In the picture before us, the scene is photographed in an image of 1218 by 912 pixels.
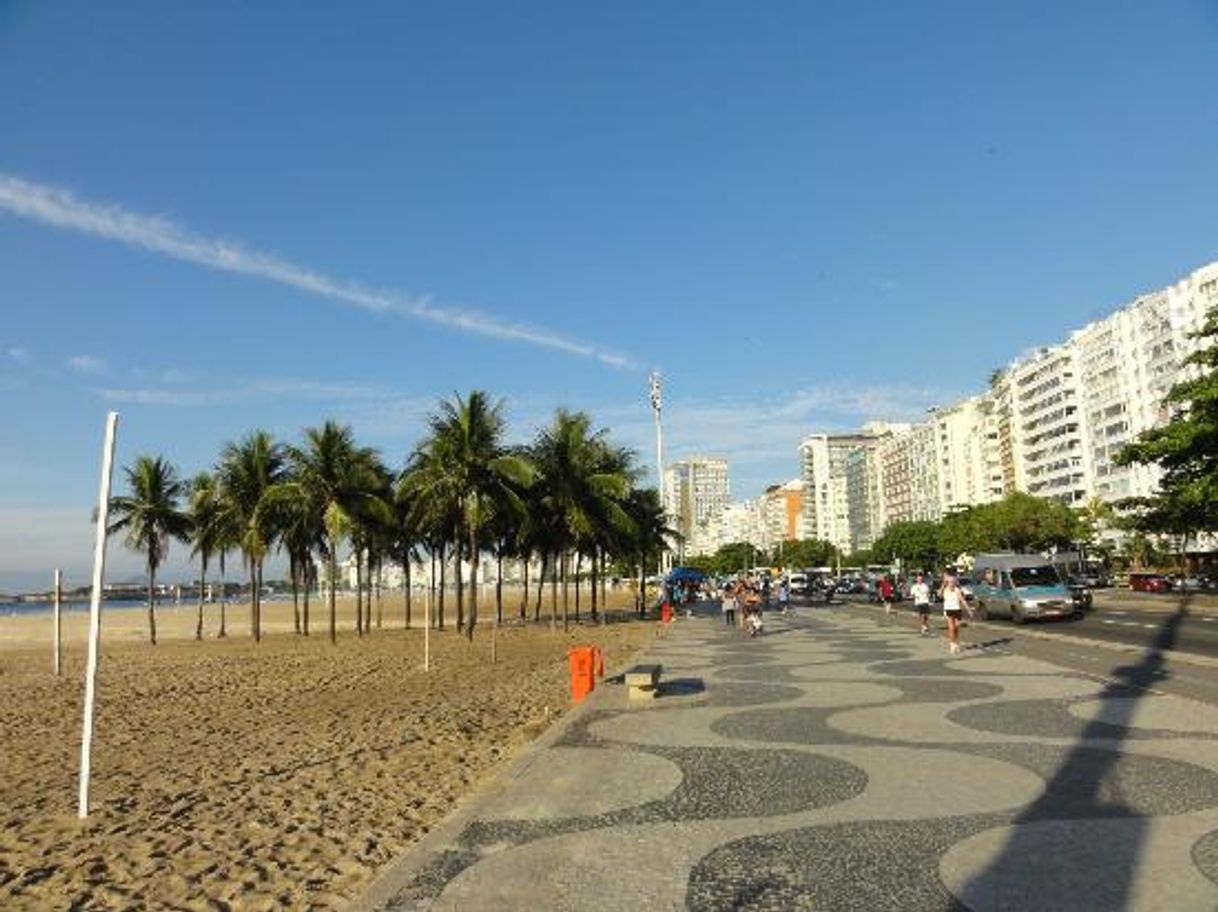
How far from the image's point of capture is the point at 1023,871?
5.93m

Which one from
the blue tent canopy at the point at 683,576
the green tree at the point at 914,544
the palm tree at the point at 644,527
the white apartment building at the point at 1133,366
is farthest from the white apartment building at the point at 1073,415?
the palm tree at the point at 644,527

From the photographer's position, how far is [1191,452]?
3856 centimetres

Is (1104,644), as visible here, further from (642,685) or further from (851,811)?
(851,811)

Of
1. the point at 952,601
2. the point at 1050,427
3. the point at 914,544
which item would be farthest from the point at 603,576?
the point at 1050,427

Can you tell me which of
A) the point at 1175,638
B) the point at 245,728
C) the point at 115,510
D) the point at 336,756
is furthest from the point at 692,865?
the point at 115,510

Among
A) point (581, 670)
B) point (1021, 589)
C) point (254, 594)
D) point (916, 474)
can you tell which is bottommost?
point (581, 670)

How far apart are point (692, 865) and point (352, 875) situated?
86.1 inches

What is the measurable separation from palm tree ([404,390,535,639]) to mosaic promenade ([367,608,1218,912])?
19.9m

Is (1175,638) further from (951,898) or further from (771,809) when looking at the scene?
(951,898)

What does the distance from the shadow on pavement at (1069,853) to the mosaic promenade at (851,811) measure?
2cm

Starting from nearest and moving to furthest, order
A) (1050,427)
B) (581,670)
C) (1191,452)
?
(581,670) < (1191,452) < (1050,427)

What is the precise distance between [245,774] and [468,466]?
23.2 meters

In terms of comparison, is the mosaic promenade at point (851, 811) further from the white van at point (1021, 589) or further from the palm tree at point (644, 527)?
the palm tree at point (644, 527)

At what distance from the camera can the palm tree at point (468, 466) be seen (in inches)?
1319
